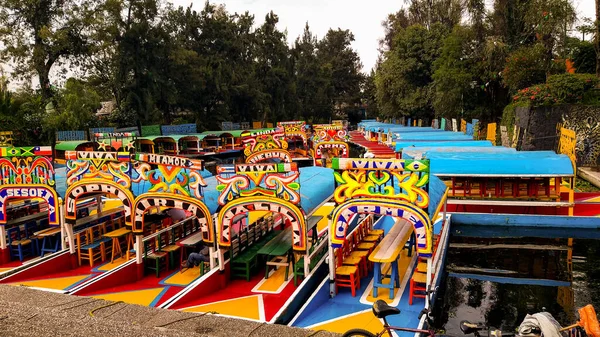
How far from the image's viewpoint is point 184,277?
1199 cm

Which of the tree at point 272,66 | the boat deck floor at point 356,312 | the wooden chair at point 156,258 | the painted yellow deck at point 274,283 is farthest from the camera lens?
the tree at point 272,66

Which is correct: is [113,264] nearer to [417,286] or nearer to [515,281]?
[417,286]

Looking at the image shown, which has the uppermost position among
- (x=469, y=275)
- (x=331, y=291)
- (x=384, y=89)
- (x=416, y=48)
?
(x=416, y=48)

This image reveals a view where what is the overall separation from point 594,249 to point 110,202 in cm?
1912

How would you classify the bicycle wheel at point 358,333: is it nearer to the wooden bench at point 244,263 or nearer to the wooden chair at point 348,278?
the wooden chair at point 348,278

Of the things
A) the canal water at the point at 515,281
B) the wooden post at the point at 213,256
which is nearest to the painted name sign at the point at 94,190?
the wooden post at the point at 213,256

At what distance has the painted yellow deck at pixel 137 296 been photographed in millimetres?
10477

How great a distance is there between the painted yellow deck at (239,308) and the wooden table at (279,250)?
1.06 m

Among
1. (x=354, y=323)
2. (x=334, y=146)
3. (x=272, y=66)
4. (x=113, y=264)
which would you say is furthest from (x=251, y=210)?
(x=272, y=66)

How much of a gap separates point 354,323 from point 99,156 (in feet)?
27.2

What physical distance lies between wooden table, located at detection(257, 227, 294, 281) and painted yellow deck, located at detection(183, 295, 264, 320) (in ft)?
3.48

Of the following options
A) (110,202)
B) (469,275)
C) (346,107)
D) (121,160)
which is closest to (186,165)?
(121,160)

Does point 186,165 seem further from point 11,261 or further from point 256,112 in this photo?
point 256,112

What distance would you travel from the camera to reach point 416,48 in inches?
1762
